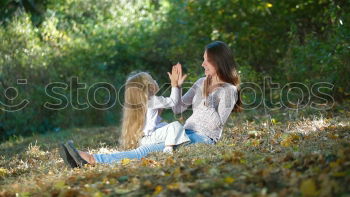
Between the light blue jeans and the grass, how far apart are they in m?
0.14

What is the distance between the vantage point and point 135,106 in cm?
514

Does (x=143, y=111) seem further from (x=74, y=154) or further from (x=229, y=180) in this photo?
(x=229, y=180)

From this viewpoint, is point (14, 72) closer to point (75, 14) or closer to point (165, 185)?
point (75, 14)

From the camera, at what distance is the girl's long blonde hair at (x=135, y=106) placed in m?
5.09

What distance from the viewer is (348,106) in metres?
7.31

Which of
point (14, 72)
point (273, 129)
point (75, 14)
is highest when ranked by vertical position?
point (75, 14)

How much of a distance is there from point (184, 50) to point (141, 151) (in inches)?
232

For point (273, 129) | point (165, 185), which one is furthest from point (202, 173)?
point (273, 129)

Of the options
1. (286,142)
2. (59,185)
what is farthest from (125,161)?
(286,142)

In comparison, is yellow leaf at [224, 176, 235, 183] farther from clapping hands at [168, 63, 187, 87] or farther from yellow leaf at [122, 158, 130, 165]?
clapping hands at [168, 63, 187, 87]

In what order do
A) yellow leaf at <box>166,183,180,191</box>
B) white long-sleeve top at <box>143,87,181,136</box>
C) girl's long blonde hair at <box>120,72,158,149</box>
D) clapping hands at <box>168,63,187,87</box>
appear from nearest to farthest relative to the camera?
yellow leaf at <box>166,183,180,191</box>
clapping hands at <box>168,63,187,87</box>
white long-sleeve top at <box>143,87,181,136</box>
girl's long blonde hair at <box>120,72,158,149</box>

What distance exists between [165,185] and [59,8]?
11.5 m

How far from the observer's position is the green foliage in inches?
318

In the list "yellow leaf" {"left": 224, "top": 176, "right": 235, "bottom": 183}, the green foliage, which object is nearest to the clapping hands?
"yellow leaf" {"left": 224, "top": 176, "right": 235, "bottom": 183}
